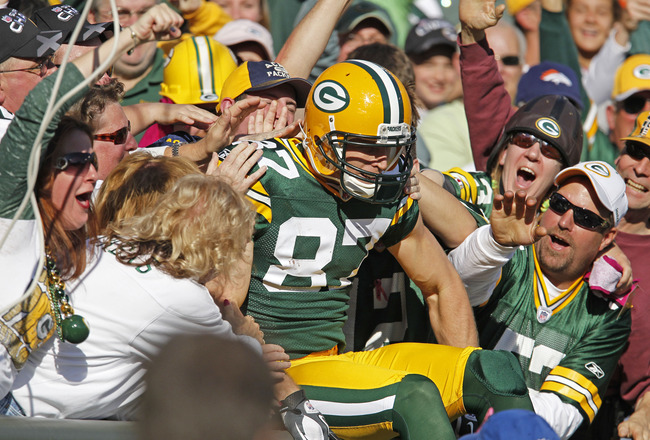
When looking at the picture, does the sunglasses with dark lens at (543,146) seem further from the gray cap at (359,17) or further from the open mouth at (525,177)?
the gray cap at (359,17)

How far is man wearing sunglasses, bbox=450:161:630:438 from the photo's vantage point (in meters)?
4.04

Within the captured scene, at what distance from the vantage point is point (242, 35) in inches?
219

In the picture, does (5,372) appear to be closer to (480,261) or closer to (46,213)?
(46,213)

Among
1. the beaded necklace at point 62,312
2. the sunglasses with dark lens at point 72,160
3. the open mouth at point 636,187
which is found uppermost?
the sunglasses with dark lens at point 72,160

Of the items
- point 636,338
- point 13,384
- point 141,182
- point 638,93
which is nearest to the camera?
point 13,384

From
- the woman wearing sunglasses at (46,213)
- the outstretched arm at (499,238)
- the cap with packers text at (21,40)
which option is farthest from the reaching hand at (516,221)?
the cap with packers text at (21,40)

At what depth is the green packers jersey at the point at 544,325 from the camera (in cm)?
414

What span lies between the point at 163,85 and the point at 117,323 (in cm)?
279

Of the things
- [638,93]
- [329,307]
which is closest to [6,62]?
[329,307]

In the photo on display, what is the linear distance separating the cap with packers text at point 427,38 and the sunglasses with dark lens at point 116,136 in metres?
3.51

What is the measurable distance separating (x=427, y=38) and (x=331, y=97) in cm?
332

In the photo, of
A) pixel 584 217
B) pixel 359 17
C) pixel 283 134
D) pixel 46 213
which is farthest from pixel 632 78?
pixel 46 213

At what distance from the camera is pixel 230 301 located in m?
3.11

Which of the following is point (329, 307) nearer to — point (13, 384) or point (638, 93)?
point (13, 384)
